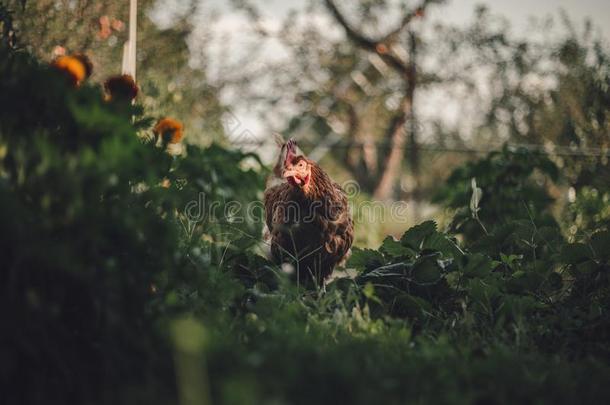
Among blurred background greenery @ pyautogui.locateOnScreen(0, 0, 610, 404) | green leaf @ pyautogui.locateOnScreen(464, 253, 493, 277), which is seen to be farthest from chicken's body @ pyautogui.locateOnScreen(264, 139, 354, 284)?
green leaf @ pyautogui.locateOnScreen(464, 253, 493, 277)

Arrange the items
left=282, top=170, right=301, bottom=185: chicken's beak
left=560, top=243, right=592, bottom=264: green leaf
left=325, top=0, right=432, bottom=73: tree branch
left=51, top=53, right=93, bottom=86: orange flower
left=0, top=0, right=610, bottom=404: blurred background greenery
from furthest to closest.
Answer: left=325, top=0, right=432, bottom=73: tree branch
left=282, top=170, right=301, bottom=185: chicken's beak
left=560, top=243, right=592, bottom=264: green leaf
left=51, top=53, right=93, bottom=86: orange flower
left=0, top=0, right=610, bottom=404: blurred background greenery

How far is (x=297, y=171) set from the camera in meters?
2.76

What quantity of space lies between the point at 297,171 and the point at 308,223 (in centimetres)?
30

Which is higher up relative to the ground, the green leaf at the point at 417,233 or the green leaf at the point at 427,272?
the green leaf at the point at 417,233

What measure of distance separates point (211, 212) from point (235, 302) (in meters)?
1.31

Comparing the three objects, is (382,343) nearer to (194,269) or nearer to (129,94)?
(194,269)

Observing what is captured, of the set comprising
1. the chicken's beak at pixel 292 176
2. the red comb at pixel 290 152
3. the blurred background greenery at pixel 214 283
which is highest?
the red comb at pixel 290 152

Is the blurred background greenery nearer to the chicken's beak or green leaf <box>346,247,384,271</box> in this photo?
green leaf <box>346,247,384,271</box>

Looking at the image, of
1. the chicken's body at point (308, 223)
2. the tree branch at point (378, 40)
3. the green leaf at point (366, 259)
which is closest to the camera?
the green leaf at point (366, 259)

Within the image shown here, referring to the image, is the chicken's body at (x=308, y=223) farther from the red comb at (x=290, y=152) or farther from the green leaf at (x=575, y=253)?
the green leaf at (x=575, y=253)

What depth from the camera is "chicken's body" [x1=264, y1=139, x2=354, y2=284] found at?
2.86 meters

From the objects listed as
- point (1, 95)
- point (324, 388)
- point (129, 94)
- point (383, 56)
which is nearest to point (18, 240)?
point (1, 95)

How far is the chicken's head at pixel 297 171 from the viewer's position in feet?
9.00

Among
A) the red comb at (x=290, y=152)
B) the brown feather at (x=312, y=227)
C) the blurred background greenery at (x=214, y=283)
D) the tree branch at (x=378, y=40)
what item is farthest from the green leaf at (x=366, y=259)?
the tree branch at (x=378, y=40)
